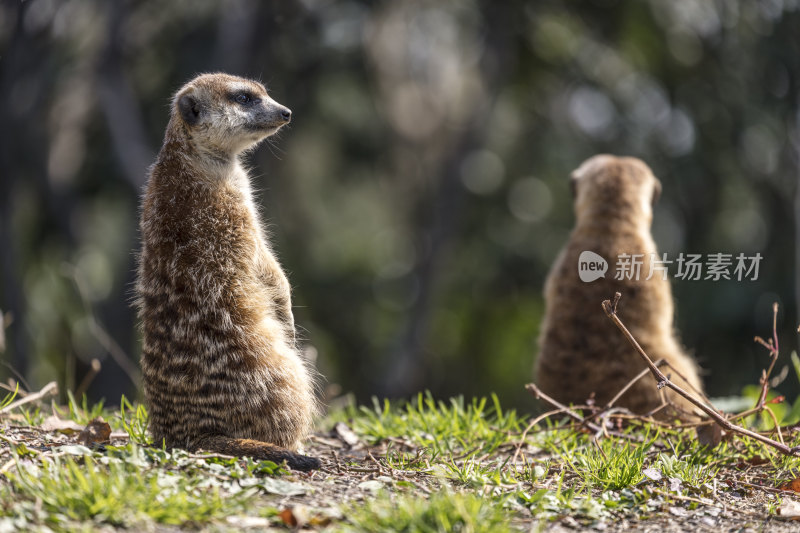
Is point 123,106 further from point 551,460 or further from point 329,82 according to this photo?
point 551,460

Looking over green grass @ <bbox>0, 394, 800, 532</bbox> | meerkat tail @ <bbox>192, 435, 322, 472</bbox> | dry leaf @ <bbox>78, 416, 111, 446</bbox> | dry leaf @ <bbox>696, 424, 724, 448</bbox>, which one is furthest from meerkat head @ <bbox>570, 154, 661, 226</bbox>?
dry leaf @ <bbox>78, 416, 111, 446</bbox>

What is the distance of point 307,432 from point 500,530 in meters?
1.35

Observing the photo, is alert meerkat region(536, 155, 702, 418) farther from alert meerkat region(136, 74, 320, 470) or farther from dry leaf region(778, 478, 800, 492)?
alert meerkat region(136, 74, 320, 470)

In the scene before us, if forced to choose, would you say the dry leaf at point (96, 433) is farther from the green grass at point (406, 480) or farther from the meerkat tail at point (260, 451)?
the meerkat tail at point (260, 451)

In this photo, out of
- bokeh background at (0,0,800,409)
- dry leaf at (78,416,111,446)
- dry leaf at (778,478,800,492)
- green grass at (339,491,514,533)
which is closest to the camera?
green grass at (339,491,514,533)

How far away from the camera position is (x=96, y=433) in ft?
Answer: 12.9

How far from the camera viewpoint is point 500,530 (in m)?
2.71

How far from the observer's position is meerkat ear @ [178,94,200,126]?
4.15 meters

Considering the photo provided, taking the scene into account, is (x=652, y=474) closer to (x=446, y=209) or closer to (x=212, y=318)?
(x=212, y=318)

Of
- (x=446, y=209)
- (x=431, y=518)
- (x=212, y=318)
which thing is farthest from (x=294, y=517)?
(x=446, y=209)

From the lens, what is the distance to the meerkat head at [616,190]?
5.37m

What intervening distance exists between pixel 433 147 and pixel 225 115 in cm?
1413

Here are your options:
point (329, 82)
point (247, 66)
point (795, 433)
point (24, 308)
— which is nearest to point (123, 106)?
point (247, 66)

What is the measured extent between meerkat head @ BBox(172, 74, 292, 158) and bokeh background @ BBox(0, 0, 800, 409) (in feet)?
20.7
